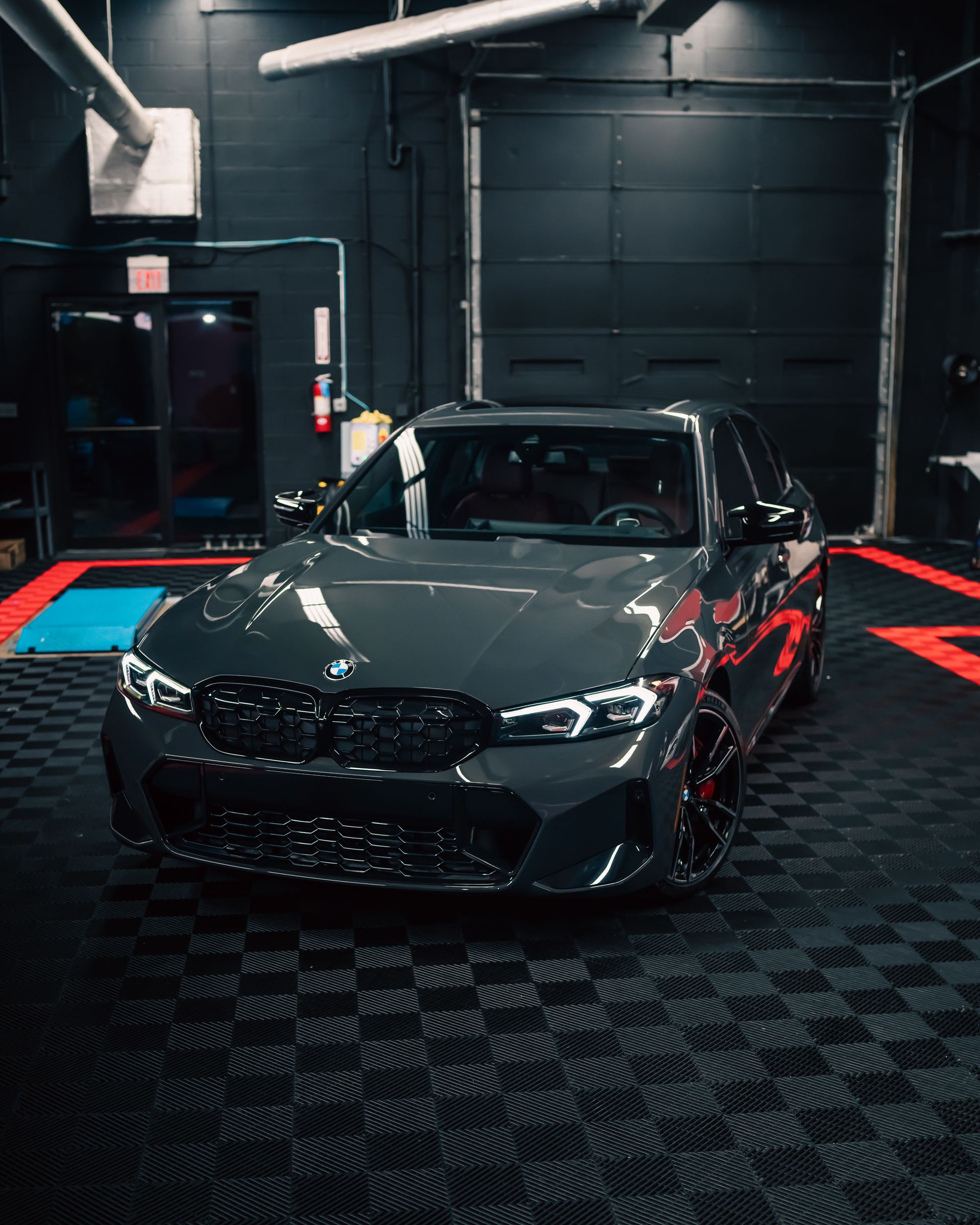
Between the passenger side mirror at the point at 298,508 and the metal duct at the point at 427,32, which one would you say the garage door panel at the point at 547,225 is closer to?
the metal duct at the point at 427,32

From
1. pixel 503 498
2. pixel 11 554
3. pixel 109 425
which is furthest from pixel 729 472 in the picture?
pixel 109 425

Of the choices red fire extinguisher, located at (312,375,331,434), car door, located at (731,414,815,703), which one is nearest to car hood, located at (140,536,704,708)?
car door, located at (731,414,815,703)

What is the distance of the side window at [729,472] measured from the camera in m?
3.93

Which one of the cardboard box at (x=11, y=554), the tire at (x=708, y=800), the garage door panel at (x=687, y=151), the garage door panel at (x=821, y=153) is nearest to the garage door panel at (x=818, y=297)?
the garage door panel at (x=821, y=153)

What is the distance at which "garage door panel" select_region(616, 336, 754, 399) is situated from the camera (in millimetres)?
10852

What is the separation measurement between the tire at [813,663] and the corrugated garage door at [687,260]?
576cm

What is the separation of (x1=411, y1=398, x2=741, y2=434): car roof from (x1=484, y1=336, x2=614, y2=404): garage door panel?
21.4ft

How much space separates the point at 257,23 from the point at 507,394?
3932mm

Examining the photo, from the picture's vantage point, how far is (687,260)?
1076cm

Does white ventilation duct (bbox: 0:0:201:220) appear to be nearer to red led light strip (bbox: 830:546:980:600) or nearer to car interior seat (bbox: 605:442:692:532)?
red led light strip (bbox: 830:546:980:600)

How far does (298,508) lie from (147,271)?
7136 mm

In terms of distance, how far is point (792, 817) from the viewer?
388 cm

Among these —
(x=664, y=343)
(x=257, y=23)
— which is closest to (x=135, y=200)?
(x=257, y=23)

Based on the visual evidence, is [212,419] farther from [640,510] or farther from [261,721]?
[261,721]
